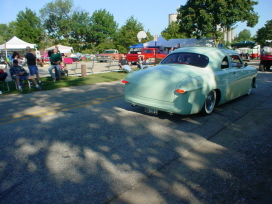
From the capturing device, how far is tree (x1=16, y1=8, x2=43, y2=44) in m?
68.9

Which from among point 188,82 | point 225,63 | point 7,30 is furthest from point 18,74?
point 7,30

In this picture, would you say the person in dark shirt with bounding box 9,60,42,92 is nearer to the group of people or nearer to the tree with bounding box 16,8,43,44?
the group of people

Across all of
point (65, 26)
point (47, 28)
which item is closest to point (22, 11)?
point (47, 28)

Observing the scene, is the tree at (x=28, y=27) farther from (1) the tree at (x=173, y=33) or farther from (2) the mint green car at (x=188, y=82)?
(2) the mint green car at (x=188, y=82)

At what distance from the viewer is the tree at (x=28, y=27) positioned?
68875 mm

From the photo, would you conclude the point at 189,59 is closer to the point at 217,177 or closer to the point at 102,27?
the point at 217,177

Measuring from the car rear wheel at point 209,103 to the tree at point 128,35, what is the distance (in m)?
49.9

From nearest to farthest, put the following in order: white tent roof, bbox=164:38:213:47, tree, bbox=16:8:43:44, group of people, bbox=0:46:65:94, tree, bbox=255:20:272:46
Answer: group of people, bbox=0:46:65:94 → white tent roof, bbox=164:38:213:47 → tree, bbox=255:20:272:46 → tree, bbox=16:8:43:44

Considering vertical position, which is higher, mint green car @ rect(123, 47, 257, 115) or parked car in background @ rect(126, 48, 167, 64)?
parked car in background @ rect(126, 48, 167, 64)

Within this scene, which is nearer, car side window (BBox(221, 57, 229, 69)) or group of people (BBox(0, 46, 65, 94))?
car side window (BBox(221, 57, 229, 69))

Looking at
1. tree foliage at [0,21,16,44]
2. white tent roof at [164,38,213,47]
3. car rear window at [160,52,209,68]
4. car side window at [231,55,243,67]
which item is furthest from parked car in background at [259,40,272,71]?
tree foliage at [0,21,16,44]

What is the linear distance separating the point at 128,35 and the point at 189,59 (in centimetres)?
4976

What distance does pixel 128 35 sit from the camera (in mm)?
54781

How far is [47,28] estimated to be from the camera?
75.9 metres
